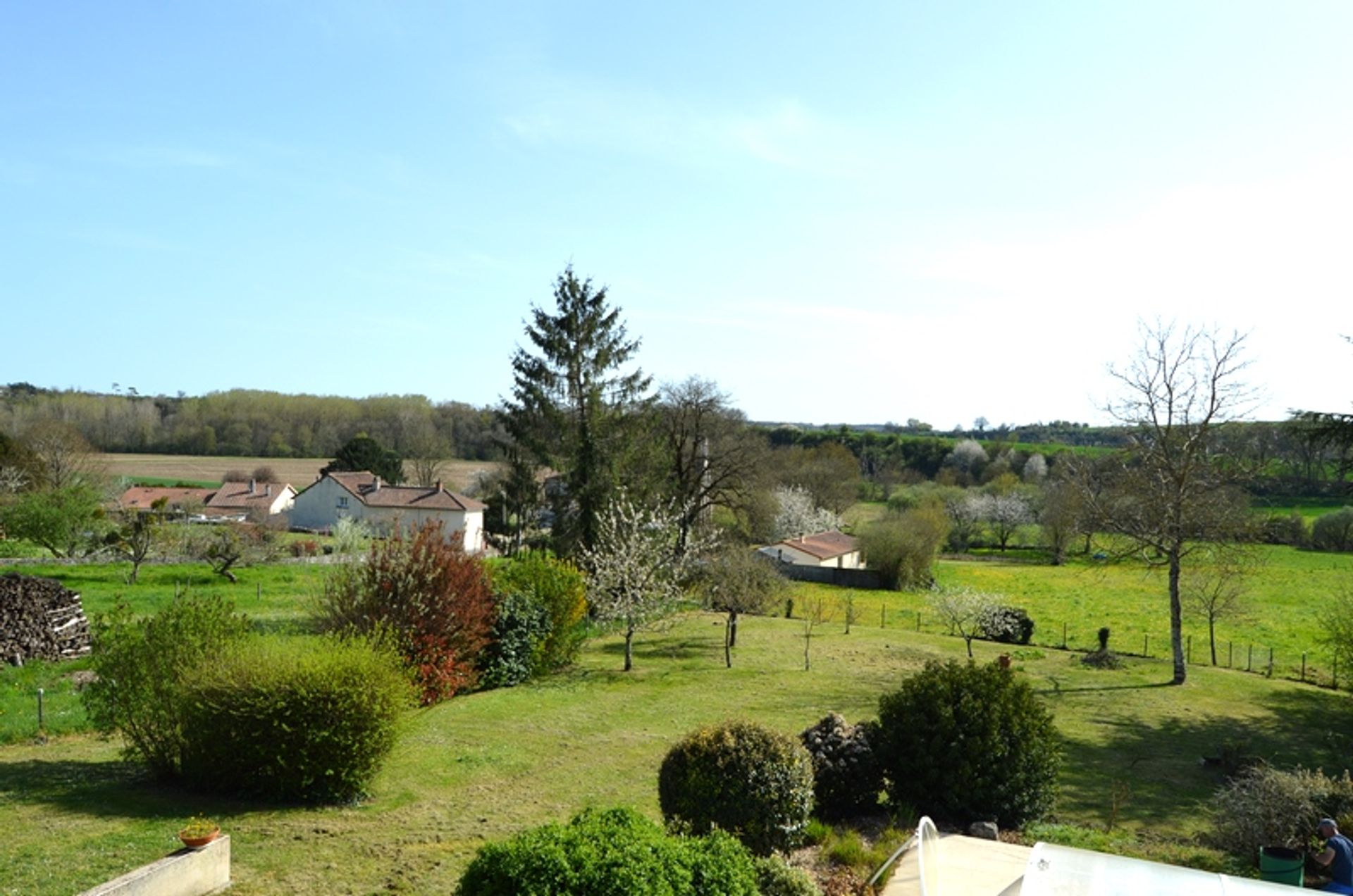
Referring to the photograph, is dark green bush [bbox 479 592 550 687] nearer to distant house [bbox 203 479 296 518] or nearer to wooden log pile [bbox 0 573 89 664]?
wooden log pile [bbox 0 573 89 664]

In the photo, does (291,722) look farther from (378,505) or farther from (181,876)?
(378,505)

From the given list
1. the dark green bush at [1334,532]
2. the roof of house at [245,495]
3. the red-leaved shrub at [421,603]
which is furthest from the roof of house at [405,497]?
the dark green bush at [1334,532]

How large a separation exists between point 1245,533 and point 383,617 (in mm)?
22394

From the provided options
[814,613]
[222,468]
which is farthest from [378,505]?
[222,468]

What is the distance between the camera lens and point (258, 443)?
108 meters

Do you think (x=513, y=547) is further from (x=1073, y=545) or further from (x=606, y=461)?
(x=1073, y=545)

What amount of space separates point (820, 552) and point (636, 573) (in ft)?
94.5

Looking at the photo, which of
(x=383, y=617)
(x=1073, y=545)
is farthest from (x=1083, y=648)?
(x=1073, y=545)

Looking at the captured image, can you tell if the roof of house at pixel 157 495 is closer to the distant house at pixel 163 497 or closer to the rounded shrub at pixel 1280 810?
the distant house at pixel 163 497

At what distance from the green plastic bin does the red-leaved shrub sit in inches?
567

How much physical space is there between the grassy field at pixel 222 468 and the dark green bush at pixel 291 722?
72.7 m

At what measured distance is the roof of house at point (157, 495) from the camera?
66.5 m

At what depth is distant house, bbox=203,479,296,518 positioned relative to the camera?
6619 centimetres

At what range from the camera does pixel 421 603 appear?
19.0 m
